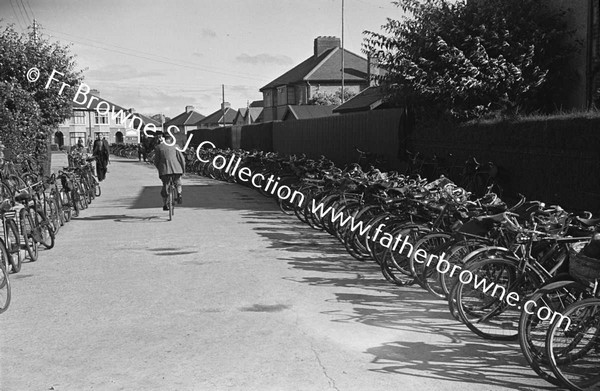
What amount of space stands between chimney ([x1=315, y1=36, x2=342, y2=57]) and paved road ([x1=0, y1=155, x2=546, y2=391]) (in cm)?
5452

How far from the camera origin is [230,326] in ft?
18.5

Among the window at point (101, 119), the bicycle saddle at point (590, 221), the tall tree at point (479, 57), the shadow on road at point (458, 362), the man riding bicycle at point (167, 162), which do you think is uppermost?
the window at point (101, 119)

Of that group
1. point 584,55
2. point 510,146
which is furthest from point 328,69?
point 510,146

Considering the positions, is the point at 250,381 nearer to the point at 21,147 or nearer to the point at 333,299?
the point at 333,299

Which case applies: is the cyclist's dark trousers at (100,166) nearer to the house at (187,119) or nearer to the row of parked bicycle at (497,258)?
the row of parked bicycle at (497,258)

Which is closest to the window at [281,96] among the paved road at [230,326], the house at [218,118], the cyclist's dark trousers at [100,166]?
the cyclist's dark trousers at [100,166]

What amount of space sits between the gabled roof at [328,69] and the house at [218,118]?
41.0m

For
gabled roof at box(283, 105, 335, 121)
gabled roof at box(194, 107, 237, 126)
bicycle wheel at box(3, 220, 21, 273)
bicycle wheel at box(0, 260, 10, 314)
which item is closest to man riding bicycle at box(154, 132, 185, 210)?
bicycle wheel at box(3, 220, 21, 273)

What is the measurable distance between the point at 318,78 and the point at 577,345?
179ft

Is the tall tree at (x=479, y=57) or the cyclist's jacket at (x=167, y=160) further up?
the tall tree at (x=479, y=57)

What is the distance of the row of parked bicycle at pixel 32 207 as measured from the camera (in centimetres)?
777

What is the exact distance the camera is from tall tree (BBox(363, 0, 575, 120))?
42.3ft

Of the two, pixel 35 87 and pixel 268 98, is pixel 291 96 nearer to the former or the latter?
pixel 268 98

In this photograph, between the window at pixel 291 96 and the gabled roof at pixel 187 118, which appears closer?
the window at pixel 291 96
